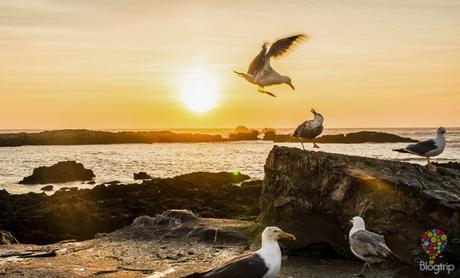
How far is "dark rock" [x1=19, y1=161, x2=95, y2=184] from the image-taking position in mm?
35969

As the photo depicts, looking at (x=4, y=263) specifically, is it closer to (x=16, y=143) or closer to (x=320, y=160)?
(x=320, y=160)

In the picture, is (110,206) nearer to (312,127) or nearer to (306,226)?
(312,127)

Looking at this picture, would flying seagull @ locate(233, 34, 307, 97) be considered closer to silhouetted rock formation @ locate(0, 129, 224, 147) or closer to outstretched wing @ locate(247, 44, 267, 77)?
outstretched wing @ locate(247, 44, 267, 77)

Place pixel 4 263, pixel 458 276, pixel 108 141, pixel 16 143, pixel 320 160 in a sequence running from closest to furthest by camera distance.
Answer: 1. pixel 458 276
2. pixel 4 263
3. pixel 320 160
4. pixel 16 143
5. pixel 108 141

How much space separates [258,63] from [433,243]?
5529 millimetres

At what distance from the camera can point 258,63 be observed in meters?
12.5

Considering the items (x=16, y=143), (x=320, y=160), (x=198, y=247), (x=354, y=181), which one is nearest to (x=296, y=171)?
(x=320, y=160)

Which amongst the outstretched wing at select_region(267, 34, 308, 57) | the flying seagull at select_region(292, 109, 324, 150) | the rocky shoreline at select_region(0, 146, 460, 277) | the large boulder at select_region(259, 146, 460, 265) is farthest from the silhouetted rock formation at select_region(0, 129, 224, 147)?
the large boulder at select_region(259, 146, 460, 265)

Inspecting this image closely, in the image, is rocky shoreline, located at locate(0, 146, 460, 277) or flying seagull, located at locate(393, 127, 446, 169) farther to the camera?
flying seagull, located at locate(393, 127, 446, 169)

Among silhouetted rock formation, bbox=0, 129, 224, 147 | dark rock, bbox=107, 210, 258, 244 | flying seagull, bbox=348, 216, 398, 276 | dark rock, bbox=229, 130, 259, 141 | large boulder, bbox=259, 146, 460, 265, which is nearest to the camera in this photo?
flying seagull, bbox=348, 216, 398, 276

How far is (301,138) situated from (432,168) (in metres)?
3.23

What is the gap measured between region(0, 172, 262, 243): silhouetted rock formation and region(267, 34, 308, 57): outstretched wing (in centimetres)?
683

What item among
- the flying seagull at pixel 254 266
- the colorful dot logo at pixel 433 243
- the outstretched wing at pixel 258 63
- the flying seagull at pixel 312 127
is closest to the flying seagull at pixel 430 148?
the flying seagull at pixel 312 127

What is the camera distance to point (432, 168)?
39.0 feet
